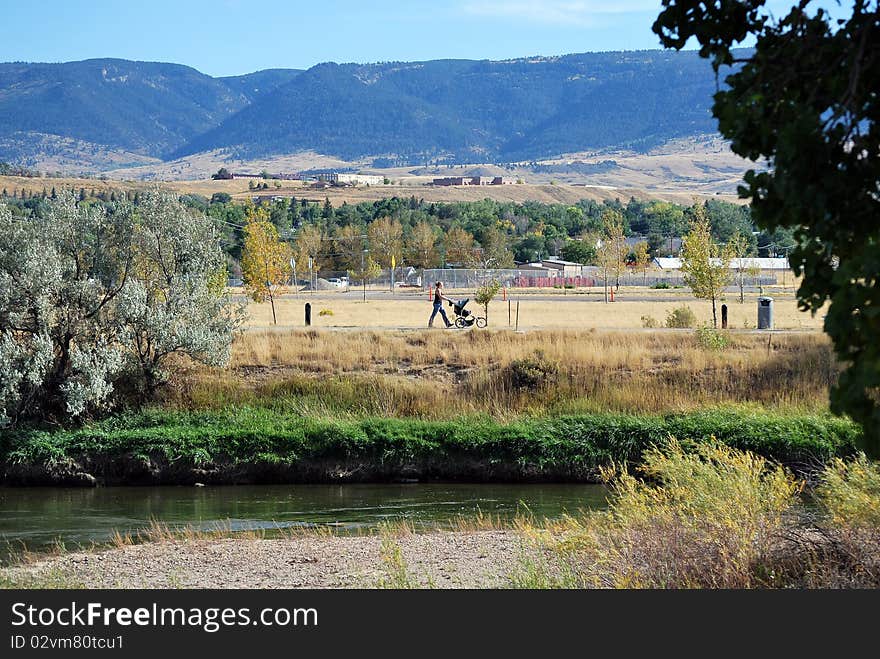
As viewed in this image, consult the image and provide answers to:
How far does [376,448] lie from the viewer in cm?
2828

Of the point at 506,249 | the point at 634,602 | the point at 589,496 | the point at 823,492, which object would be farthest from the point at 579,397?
the point at 506,249

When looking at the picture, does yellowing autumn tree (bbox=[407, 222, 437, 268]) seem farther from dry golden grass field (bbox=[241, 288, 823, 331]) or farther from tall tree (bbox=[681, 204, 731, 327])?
tall tree (bbox=[681, 204, 731, 327])

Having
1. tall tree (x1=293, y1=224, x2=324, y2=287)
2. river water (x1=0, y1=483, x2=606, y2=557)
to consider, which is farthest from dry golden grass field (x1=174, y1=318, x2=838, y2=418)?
tall tree (x1=293, y1=224, x2=324, y2=287)

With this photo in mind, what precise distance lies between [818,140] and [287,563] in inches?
473

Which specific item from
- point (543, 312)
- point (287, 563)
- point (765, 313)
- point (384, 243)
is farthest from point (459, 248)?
point (287, 563)

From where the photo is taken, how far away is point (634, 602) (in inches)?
360

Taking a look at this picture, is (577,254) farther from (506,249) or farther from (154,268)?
(154,268)

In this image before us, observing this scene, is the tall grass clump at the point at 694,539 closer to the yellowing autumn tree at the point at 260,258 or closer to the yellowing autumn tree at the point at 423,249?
the yellowing autumn tree at the point at 260,258

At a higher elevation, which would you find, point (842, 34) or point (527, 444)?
point (842, 34)

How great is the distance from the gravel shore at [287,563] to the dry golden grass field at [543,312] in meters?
25.5

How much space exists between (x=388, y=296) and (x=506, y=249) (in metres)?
48.1

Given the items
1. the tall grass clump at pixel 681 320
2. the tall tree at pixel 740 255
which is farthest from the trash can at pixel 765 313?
the tall tree at pixel 740 255

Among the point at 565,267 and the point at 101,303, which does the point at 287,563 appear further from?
the point at 565,267

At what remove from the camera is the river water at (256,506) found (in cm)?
2197
